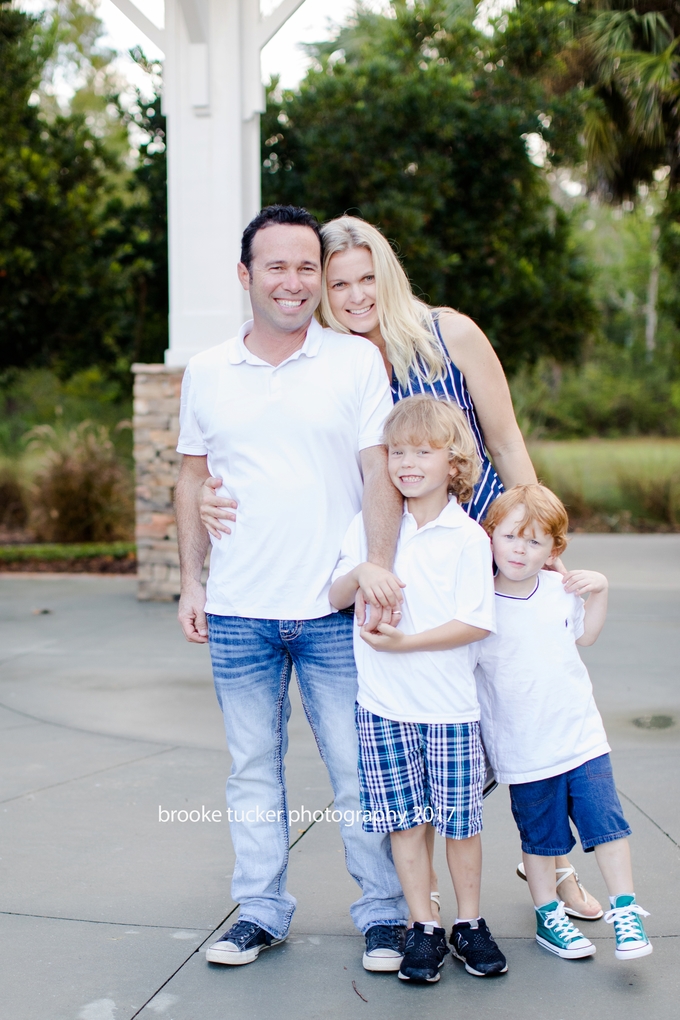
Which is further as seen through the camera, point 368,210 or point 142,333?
point 142,333

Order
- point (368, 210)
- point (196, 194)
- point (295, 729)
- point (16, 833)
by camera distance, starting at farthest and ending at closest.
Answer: point (368, 210)
point (196, 194)
point (295, 729)
point (16, 833)

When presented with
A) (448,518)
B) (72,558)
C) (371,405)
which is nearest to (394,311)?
(371,405)

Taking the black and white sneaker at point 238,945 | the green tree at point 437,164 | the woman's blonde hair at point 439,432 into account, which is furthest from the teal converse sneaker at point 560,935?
the green tree at point 437,164

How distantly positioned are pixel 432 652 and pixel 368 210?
33.0ft

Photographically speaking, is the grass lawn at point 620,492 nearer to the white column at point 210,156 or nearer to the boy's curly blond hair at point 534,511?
the white column at point 210,156

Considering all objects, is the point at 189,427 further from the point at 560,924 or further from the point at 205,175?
the point at 205,175

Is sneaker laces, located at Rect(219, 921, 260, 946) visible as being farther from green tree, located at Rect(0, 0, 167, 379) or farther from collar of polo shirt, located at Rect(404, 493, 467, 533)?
green tree, located at Rect(0, 0, 167, 379)

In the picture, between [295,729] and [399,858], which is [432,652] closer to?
[399,858]

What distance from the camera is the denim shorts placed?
2676 millimetres

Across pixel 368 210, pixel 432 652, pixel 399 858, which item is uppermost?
pixel 368 210

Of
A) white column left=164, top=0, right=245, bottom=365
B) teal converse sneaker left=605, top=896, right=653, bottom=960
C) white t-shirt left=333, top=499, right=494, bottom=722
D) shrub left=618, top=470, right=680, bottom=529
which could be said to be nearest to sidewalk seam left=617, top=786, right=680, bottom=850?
teal converse sneaker left=605, top=896, right=653, bottom=960

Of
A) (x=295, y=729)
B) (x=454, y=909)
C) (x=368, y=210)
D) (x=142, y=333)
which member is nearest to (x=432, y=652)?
(x=454, y=909)

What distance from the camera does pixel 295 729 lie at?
4.96m

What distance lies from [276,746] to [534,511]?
3.06 feet
